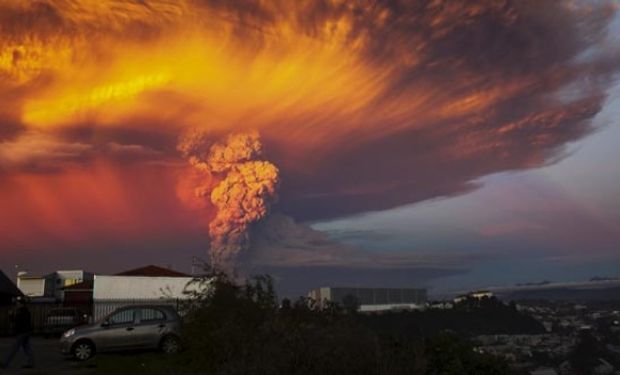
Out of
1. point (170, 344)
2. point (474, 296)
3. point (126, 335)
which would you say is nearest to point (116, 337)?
point (126, 335)

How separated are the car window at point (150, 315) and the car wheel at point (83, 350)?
1666 millimetres

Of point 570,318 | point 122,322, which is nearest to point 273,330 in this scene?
point 122,322

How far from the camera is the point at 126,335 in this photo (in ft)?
63.8

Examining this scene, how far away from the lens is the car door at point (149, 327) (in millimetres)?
19531

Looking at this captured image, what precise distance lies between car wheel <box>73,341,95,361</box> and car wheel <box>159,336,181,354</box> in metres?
2.04

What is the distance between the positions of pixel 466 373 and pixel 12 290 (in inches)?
1585

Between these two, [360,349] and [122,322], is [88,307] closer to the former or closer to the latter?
[122,322]

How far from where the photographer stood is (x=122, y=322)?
19766 mm

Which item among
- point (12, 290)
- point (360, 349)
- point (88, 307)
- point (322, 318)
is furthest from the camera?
point (12, 290)

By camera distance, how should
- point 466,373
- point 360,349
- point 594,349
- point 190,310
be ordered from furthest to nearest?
point 594,349, point 190,310, point 466,373, point 360,349

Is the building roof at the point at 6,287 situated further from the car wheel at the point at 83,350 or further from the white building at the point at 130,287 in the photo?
the car wheel at the point at 83,350

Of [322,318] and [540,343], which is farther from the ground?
[322,318]

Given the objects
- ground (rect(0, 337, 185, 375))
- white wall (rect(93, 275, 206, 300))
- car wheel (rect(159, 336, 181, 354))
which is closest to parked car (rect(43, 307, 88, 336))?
white wall (rect(93, 275, 206, 300))

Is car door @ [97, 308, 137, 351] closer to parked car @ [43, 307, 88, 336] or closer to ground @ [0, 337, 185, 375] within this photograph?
ground @ [0, 337, 185, 375]
